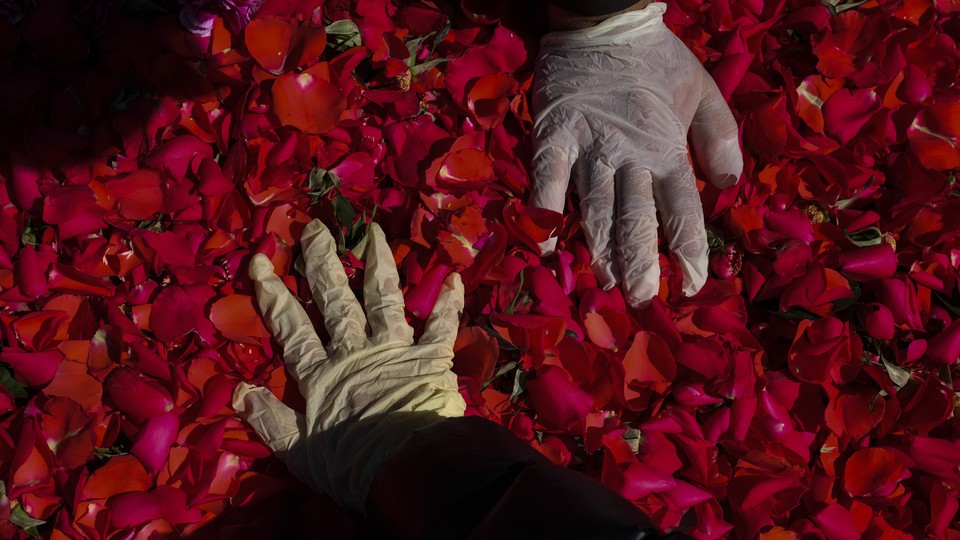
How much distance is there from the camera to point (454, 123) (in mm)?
1472

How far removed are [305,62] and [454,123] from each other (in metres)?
0.30

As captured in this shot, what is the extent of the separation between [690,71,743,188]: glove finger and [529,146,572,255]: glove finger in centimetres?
29

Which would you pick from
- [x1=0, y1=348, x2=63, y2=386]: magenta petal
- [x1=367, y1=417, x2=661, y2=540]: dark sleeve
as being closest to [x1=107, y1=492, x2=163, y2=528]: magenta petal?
[x1=0, y1=348, x2=63, y2=386]: magenta petal

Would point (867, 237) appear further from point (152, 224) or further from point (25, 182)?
point (25, 182)

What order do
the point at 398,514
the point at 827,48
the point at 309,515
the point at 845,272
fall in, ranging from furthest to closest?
the point at 827,48 → the point at 845,272 → the point at 309,515 → the point at 398,514

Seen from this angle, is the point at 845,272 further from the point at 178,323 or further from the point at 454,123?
the point at 178,323

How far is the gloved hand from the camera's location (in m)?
1.44

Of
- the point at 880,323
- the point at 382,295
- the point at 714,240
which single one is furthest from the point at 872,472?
the point at 382,295

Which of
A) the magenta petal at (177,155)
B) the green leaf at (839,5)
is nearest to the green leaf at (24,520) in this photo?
the magenta petal at (177,155)

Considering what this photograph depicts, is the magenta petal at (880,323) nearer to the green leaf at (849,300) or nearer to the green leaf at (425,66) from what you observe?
the green leaf at (849,300)

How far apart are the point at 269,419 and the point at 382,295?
0.28 m

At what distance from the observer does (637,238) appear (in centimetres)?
141

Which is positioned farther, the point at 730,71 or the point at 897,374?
the point at 730,71

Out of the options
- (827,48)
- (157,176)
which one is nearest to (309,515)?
(157,176)
